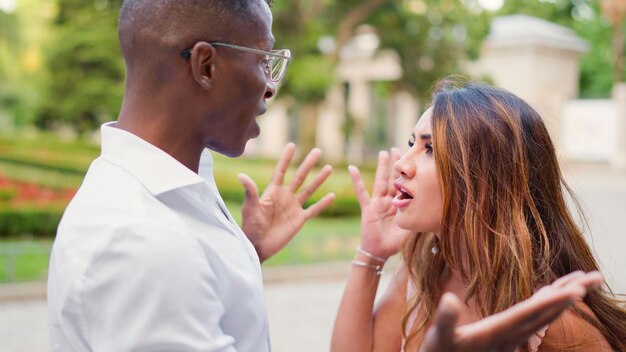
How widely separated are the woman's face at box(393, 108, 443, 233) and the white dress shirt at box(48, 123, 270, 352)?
0.71 metres

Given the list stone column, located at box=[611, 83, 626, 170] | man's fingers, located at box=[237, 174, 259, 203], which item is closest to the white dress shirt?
man's fingers, located at box=[237, 174, 259, 203]

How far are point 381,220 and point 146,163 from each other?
1.19m

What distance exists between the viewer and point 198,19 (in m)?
1.32

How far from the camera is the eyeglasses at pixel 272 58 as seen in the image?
52.5 inches

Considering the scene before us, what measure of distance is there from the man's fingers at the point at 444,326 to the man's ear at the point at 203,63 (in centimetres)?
60

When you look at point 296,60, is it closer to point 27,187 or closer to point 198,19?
point 27,187

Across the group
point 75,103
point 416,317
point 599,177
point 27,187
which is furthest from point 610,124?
point 416,317

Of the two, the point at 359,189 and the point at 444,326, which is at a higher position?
the point at 444,326

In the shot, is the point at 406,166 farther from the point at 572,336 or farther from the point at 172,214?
the point at 172,214

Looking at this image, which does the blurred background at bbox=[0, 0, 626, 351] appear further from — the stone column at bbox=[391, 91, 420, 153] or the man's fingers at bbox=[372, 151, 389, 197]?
the man's fingers at bbox=[372, 151, 389, 197]

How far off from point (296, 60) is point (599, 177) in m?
12.7

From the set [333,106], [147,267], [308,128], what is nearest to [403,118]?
[333,106]

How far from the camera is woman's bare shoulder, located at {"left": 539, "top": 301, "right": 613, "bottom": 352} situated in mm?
1854

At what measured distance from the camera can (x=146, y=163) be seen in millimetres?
1304
